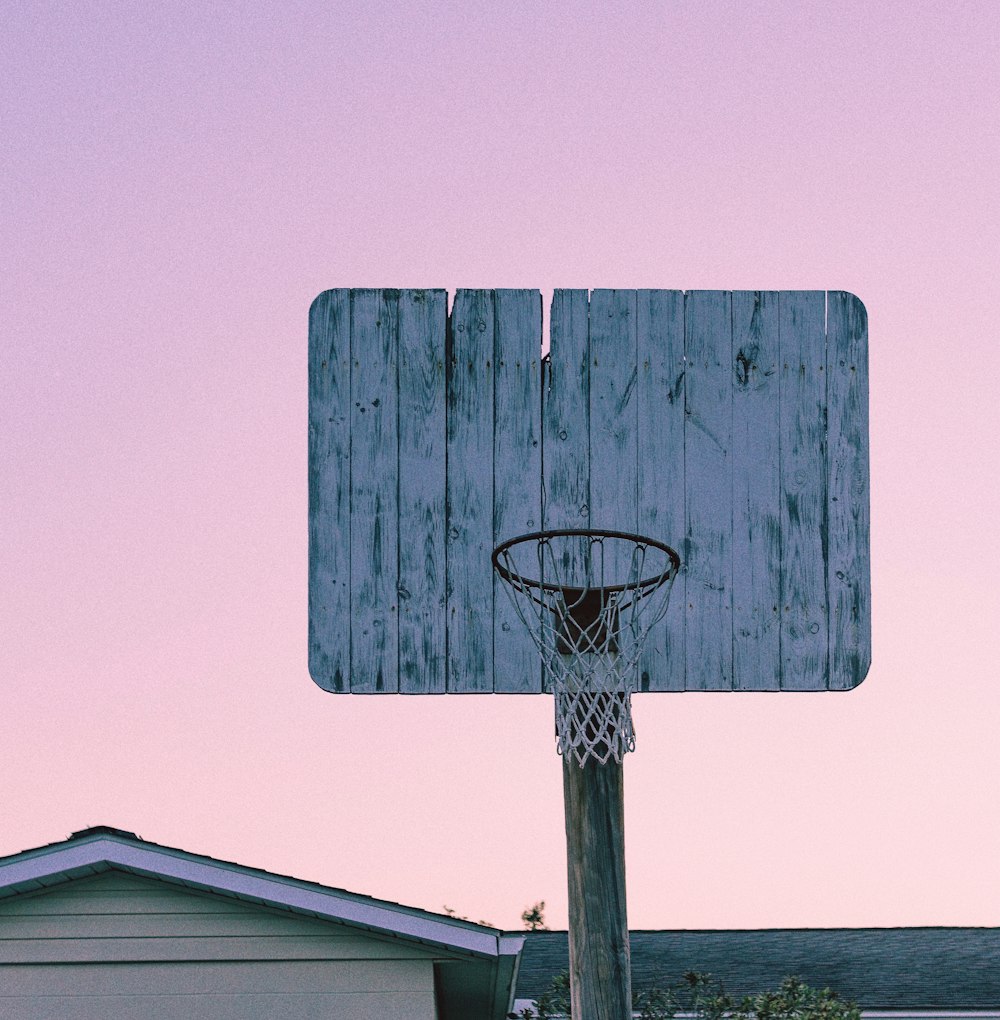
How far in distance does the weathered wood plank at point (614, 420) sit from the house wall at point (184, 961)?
4.37 meters

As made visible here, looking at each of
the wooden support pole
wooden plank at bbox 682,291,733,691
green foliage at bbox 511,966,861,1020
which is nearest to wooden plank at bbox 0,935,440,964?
green foliage at bbox 511,966,861,1020

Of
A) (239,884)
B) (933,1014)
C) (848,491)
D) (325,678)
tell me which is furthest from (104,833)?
(933,1014)

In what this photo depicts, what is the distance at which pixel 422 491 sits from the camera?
856 centimetres

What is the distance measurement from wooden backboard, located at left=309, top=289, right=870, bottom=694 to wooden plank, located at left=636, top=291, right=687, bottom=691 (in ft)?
0.04

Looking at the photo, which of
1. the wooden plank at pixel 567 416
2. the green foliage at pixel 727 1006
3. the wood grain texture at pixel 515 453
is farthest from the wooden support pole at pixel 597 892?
the green foliage at pixel 727 1006

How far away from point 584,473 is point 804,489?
3.99 ft

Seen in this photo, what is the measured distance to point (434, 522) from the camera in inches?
336

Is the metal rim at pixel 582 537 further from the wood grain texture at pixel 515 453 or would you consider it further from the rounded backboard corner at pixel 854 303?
the rounded backboard corner at pixel 854 303

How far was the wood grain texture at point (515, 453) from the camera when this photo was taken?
27.6ft

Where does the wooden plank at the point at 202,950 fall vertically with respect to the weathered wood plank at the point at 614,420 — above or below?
below

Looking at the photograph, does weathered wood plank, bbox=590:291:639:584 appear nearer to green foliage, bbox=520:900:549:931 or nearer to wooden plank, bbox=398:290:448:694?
wooden plank, bbox=398:290:448:694

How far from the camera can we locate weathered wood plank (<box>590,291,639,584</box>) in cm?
854

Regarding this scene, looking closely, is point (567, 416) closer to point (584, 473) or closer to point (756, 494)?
point (584, 473)

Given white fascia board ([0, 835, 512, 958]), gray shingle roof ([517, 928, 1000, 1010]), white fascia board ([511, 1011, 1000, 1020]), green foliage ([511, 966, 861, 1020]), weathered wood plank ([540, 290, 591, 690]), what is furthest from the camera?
gray shingle roof ([517, 928, 1000, 1010])
